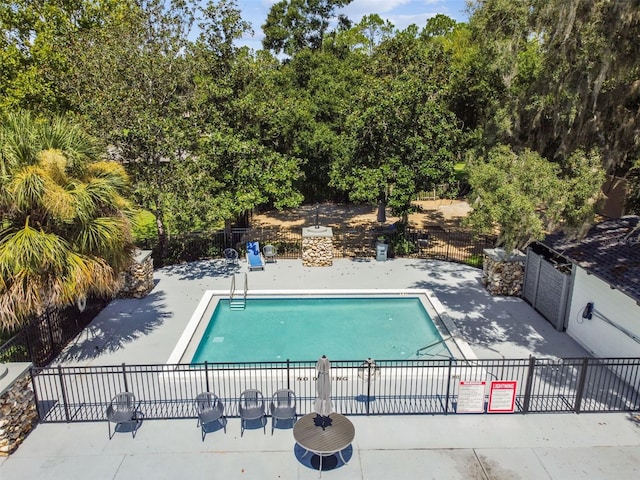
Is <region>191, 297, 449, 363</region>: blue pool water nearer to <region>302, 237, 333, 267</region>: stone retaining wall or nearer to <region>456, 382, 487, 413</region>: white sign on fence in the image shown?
<region>456, 382, 487, 413</region>: white sign on fence

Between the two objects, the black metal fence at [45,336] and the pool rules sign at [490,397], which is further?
the black metal fence at [45,336]

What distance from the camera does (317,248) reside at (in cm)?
1992

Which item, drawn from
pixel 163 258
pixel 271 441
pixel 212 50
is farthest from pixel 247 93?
pixel 271 441

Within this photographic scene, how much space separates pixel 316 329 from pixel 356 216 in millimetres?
15726

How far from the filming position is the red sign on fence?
32.4ft

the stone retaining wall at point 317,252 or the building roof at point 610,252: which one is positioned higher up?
the building roof at point 610,252

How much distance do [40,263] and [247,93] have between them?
470 inches

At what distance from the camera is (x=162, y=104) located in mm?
18422

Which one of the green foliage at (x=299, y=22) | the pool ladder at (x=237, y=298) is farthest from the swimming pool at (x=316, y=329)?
the green foliage at (x=299, y=22)

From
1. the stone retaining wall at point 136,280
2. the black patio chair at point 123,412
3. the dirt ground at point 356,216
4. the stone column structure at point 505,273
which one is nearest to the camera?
the black patio chair at point 123,412

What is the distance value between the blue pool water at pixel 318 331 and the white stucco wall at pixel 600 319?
3979 mm

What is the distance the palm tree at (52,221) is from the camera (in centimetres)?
1005

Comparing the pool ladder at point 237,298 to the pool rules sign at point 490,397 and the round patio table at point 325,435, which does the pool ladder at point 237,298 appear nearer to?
the round patio table at point 325,435

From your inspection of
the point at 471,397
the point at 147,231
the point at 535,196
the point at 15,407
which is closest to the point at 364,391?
the point at 471,397
